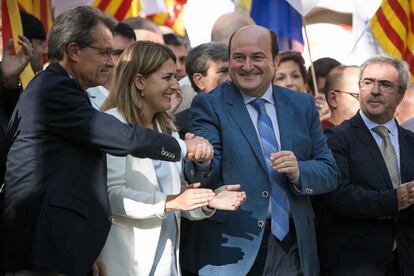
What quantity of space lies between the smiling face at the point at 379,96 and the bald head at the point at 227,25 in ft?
5.51

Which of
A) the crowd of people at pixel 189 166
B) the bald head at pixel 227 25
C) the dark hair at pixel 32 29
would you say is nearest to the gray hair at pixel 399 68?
the crowd of people at pixel 189 166

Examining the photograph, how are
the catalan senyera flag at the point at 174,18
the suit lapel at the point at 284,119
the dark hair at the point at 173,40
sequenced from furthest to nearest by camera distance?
1. the catalan senyera flag at the point at 174,18
2. the dark hair at the point at 173,40
3. the suit lapel at the point at 284,119

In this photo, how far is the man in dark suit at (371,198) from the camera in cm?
680

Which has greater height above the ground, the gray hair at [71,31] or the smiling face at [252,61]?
the gray hair at [71,31]

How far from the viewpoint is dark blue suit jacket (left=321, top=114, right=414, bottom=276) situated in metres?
6.80

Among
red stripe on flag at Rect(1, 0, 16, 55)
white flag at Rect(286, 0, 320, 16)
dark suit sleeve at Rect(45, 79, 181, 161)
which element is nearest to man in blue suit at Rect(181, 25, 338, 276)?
dark suit sleeve at Rect(45, 79, 181, 161)

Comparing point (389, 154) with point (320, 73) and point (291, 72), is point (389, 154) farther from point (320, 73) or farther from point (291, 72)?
point (320, 73)

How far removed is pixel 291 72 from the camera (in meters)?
8.84

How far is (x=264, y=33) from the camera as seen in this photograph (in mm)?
6496

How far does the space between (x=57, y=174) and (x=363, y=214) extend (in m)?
2.39

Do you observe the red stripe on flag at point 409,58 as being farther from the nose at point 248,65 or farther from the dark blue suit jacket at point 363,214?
the nose at point 248,65

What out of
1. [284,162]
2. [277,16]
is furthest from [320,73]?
[284,162]

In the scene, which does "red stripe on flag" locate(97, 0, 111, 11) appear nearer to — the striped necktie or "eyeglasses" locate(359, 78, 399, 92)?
"eyeglasses" locate(359, 78, 399, 92)

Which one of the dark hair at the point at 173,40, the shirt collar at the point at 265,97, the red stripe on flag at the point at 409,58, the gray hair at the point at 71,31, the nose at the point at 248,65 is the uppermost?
the gray hair at the point at 71,31
